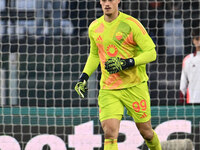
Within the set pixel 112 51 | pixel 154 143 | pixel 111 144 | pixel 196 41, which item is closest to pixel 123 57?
pixel 112 51

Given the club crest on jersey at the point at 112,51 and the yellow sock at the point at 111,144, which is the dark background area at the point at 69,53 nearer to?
Result: the club crest on jersey at the point at 112,51

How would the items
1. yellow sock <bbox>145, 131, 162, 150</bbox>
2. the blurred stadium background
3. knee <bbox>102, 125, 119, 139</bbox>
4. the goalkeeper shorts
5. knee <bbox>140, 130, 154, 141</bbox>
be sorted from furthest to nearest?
the blurred stadium background < yellow sock <bbox>145, 131, 162, 150</bbox> < knee <bbox>140, 130, 154, 141</bbox> < the goalkeeper shorts < knee <bbox>102, 125, 119, 139</bbox>

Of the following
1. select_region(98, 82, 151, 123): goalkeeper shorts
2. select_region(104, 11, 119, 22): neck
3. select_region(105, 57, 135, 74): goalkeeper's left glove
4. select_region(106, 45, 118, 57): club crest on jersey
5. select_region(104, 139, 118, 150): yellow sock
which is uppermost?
select_region(104, 11, 119, 22): neck

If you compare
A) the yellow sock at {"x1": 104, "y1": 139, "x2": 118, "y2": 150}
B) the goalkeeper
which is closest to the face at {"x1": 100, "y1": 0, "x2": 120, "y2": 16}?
the goalkeeper

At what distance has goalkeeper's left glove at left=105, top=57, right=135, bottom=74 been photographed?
539 cm

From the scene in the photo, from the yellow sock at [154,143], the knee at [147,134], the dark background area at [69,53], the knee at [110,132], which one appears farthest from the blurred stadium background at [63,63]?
the knee at [110,132]

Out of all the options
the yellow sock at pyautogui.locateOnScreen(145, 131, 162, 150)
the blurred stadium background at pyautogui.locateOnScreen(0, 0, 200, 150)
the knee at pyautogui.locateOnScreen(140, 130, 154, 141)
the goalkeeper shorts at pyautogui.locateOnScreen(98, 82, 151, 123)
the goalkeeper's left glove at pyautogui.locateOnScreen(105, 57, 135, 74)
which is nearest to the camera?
the goalkeeper's left glove at pyautogui.locateOnScreen(105, 57, 135, 74)

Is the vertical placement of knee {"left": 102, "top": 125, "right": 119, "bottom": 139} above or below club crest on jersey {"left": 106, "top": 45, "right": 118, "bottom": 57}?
below

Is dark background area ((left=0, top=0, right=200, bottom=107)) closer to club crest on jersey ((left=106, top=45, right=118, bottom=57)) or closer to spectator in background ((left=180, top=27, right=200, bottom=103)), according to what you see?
spectator in background ((left=180, top=27, right=200, bottom=103))

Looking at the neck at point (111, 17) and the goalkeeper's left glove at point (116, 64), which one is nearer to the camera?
the goalkeeper's left glove at point (116, 64)

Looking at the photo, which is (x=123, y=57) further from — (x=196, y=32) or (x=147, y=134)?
(x=196, y=32)

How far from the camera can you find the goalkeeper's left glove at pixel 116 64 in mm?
5391

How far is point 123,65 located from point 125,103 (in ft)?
1.60

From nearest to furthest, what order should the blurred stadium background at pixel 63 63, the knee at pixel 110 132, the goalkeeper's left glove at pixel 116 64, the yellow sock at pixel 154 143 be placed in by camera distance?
the goalkeeper's left glove at pixel 116 64 → the knee at pixel 110 132 → the yellow sock at pixel 154 143 → the blurred stadium background at pixel 63 63
